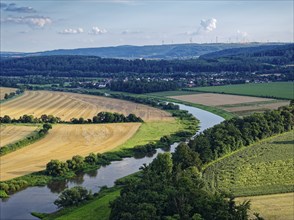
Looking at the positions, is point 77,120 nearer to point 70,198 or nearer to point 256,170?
point 256,170

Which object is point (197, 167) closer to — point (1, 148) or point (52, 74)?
point (1, 148)

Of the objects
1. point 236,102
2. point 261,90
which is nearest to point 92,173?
point 236,102

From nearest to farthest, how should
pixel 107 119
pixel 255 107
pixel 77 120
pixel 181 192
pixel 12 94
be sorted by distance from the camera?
1. pixel 181 192
2. pixel 77 120
3. pixel 107 119
4. pixel 255 107
5. pixel 12 94

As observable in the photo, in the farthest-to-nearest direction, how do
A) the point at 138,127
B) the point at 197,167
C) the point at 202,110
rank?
1. the point at 202,110
2. the point at 138,127
3. the point at 197,167

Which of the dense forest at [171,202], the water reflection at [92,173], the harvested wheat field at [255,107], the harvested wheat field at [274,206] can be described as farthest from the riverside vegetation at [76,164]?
the harvested wheat field at [255,107]

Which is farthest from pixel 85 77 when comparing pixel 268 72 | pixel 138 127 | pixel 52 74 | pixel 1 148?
pixel 1 148

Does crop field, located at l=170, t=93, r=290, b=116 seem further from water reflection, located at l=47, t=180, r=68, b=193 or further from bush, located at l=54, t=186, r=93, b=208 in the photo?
bush, located at l=54, t=186, r=93, b=208

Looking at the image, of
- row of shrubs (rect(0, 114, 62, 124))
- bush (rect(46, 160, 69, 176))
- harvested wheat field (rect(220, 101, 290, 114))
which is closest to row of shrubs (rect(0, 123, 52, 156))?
row of shrubs (rect(0, 114, 62, 124))
